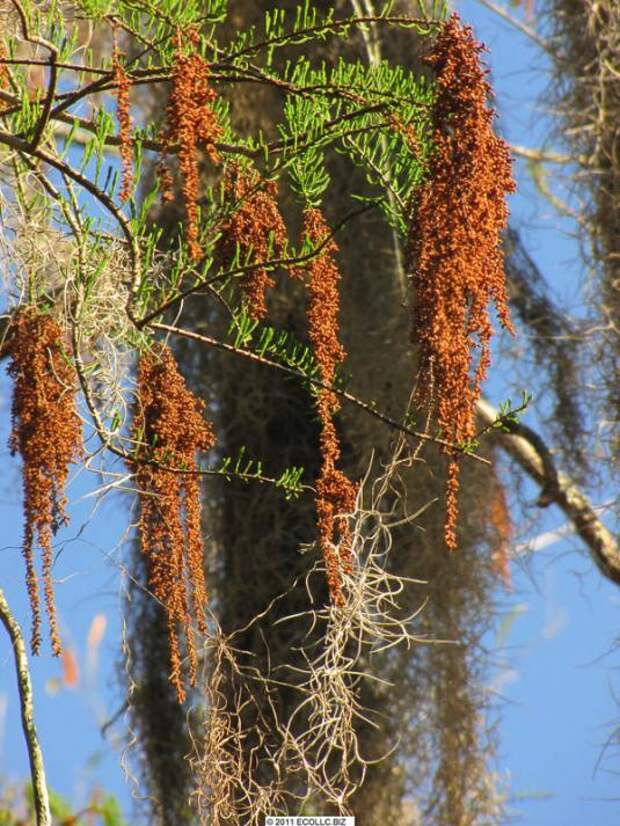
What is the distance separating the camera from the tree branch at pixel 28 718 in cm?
147

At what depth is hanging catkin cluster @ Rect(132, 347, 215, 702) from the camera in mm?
1355

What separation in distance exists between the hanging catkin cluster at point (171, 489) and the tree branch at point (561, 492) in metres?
1.63

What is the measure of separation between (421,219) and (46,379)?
0.40m

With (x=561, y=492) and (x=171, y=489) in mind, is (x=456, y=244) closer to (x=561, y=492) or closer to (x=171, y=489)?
(x=171, y=489)

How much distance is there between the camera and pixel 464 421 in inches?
50.8

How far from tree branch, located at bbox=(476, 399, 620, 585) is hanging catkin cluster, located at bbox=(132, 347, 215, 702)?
163 cm

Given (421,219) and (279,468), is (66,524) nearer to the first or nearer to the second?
(421,219)

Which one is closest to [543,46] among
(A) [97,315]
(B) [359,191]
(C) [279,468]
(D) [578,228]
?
(D) [578,228]

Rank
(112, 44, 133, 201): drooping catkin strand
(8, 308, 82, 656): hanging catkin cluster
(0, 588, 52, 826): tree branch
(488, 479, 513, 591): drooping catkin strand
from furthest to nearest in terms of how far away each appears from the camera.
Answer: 1. (488, 479, 513, 591): drooping catkin strand
2. (0, 588, 52, 826): tree branch
3. (8, 308, 82, 656): hanging catkin cluster
4. (112, 44, 133, 201): drooping catkin strand

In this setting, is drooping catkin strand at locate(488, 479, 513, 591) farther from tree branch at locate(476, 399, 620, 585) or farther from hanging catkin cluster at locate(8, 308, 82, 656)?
hanging catkin cluster at locate(8, 308, 82, 656)

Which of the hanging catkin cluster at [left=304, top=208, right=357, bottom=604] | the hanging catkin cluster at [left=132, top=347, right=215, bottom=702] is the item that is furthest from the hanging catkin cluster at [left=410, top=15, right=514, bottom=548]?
the hanging catkin cluster at [left=132, top=347, right=215, bottom=702]

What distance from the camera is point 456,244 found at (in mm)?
1269

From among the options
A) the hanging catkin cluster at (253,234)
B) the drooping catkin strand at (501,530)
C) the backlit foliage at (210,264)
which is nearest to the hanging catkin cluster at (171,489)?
the backlit foliage at (210,264)

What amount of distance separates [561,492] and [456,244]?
6.22 ft
